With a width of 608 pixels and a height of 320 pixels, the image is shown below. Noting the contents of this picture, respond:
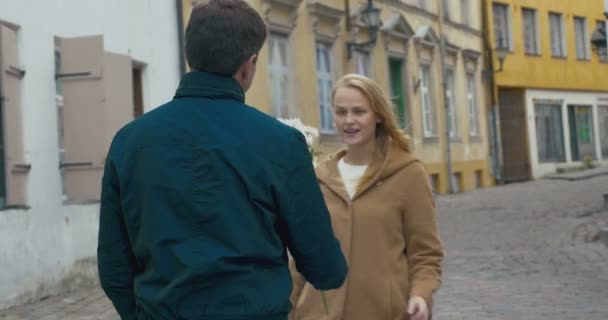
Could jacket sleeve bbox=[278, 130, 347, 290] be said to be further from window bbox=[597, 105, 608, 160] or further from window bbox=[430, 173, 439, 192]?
window bbox=[597, 105, 608, 160]

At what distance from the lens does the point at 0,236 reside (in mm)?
10055

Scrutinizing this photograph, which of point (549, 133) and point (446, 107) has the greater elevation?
point (446, 107)

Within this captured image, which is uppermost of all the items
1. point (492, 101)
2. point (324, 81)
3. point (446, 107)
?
point (492, 101)

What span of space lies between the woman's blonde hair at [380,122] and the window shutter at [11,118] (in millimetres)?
6987

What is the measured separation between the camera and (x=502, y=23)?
115 ft

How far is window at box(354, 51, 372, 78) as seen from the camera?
22630 mm

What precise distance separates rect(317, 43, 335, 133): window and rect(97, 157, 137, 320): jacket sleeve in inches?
717

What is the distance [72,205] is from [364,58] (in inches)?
484

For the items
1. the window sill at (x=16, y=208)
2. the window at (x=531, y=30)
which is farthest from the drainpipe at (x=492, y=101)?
the window sill at (x=16, y=208)

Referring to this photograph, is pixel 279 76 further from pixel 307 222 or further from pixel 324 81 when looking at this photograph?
pixel 307 222

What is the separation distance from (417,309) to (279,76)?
51.1ft

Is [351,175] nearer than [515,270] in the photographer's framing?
Yes

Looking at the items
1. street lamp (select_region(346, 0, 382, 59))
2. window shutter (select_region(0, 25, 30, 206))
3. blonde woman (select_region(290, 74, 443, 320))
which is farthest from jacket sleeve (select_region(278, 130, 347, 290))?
street lamp (select_region(346, 0, 382, 59))

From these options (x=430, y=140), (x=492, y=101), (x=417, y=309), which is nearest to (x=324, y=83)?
(x=430, y=140)
